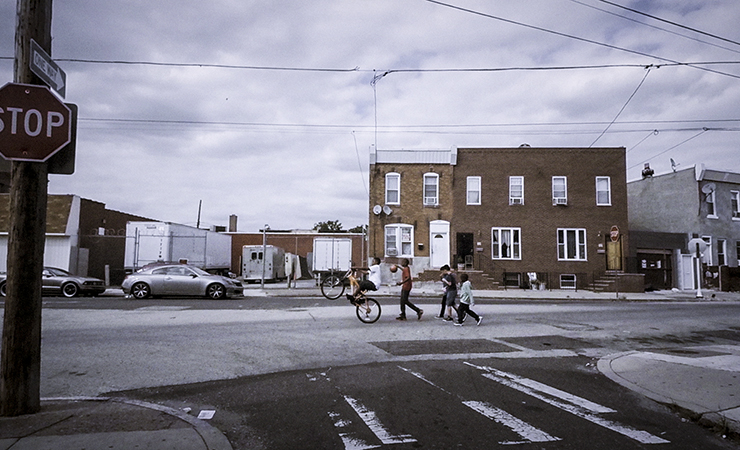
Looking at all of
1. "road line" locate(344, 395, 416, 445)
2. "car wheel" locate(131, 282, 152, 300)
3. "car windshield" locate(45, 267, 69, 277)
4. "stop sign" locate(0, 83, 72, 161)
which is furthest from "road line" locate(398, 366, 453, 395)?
"car windshield" locate(45, 267, 69, 277)

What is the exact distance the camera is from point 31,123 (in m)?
4.97

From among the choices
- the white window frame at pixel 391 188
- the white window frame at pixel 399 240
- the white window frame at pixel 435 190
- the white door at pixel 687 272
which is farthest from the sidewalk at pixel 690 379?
the white door at pixel 687 272

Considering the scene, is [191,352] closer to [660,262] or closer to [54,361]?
[54,361]

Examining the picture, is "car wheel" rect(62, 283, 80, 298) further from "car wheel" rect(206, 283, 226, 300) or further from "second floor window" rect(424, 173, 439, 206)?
"second floor window" rect(424, 173, 439, 206)

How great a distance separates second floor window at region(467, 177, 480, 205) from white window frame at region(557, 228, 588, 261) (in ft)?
17.7

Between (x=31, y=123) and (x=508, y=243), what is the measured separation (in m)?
28.3

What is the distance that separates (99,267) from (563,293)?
27916 mm

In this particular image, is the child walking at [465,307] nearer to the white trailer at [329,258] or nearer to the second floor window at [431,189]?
the white trailer at [329,258]

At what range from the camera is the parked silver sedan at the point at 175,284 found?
19625mm

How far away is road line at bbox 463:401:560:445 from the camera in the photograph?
15.9 feet

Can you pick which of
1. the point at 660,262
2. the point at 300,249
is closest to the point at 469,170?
the point at 660,262

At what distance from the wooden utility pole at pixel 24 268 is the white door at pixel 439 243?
26513 mm

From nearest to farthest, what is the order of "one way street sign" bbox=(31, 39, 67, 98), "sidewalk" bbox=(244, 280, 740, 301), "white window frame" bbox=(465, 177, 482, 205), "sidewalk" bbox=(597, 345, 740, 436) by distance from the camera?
"one way street sign" bbox=(31, 39, 67, 98)
"sidewalk" bbox=(597, 345, 740, 436)
"sidewalk" bbox=(244, 280, 740, 301)
"white window frame" bbox=(465, 177, 482, 205)

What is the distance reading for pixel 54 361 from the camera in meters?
8.16
